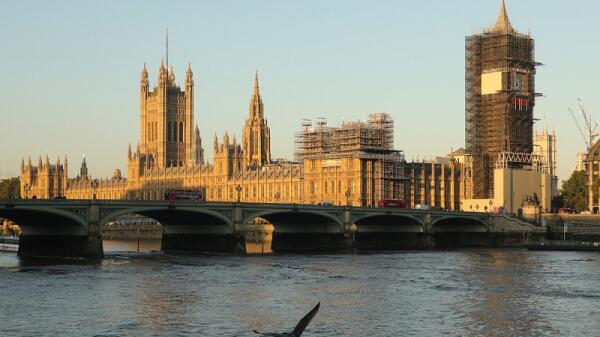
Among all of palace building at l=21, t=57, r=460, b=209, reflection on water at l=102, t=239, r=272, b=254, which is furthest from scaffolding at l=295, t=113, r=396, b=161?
reflection on water at l=102, t=239, r=272, b=254

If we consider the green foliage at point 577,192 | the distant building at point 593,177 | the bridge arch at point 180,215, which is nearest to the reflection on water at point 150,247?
the bridge arch at point 180,215

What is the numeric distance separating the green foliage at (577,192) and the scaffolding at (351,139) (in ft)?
85.3

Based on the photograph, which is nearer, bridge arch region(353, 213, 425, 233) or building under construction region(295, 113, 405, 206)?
bridge arch region(353, 213, 425, 233)

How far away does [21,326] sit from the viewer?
43.9 m

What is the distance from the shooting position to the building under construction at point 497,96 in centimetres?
15438

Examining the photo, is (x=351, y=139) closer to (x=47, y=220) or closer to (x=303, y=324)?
(x=47, y=220)

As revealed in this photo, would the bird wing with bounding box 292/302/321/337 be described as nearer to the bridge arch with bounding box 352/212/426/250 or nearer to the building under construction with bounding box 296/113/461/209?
the bridge arch with bounding box 352/212/426/250

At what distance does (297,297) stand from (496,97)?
105 metres

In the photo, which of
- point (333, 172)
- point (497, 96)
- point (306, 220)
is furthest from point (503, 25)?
point (306, 220)

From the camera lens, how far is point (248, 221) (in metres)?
102

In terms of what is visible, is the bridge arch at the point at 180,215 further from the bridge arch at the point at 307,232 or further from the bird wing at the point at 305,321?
the bird wing at the point at 305,321

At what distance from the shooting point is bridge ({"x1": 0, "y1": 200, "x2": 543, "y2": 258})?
274 feet

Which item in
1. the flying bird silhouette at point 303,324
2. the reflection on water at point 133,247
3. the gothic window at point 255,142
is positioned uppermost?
the gothic window at point 255,142

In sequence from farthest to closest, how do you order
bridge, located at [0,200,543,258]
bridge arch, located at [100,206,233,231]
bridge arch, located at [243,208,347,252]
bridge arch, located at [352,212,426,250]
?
bridge arch, located at [352,212,426,250], bridge arch, located at [243,208,347,252], bridge arch, located at [100,206,233,231], bridge, located at [0,200,543,258]
